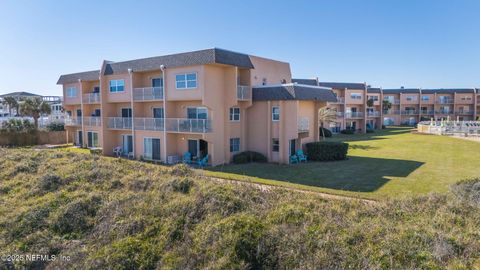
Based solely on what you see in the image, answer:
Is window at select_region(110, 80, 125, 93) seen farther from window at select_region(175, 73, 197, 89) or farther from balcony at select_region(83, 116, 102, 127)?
window at select_region(175, 73, 197, 89)

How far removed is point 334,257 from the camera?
26.8ft

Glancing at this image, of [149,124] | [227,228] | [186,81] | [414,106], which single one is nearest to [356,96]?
[414,106]

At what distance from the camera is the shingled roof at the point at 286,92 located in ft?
80.8

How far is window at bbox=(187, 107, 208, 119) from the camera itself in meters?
25.8

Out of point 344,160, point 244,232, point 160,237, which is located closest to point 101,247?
point 160,237

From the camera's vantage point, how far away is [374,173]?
20.5 m

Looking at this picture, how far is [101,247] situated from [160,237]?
6.58ft

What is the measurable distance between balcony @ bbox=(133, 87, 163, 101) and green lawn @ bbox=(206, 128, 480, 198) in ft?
28.0

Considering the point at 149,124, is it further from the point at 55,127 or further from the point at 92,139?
the point at 55,127

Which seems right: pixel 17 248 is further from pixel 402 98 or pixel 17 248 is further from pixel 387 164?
pixel 402 98

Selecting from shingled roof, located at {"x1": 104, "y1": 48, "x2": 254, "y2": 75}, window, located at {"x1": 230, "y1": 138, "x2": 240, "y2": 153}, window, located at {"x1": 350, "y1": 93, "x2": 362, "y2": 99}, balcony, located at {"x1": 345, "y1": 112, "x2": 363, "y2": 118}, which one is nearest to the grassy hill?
shingled roof, located at {"x1": 104, "y1": 48, "x2": 254, "y2": 75}

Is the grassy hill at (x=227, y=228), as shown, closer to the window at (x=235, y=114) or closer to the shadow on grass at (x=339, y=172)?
the shadow on grass at (x=339, y=172)

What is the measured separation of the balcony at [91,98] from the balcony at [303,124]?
2087 cm

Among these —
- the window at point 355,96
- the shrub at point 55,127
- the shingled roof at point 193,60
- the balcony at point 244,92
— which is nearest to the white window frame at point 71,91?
the shrub at point 55,127
